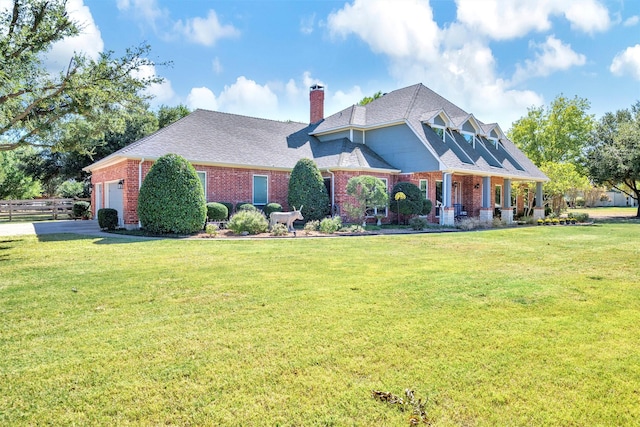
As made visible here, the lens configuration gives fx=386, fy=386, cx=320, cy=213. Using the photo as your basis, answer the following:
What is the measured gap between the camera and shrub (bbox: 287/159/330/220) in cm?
1805

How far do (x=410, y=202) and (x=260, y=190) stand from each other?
753 cm

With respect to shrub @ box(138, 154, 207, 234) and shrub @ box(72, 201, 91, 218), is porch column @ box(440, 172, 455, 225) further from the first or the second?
shrub @ box(72, 201, 91, 218)

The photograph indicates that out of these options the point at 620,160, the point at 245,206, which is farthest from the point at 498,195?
the point at 245,206

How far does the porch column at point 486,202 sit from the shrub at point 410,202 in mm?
4450

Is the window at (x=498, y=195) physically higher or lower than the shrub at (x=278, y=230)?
higher

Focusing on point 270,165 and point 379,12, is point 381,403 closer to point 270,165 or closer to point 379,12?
point 379,12

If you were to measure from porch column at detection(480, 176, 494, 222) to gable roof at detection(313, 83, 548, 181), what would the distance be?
2.53ft

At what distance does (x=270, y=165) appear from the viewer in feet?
63.4

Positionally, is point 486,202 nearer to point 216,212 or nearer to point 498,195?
point 498,195

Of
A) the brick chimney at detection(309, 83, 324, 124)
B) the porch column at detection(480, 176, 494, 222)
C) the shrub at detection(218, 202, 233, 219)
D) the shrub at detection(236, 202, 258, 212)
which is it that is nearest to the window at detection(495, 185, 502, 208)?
the porch column at detection(480, 176, 494, 222)

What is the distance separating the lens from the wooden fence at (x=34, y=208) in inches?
1068

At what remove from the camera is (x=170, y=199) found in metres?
13.8

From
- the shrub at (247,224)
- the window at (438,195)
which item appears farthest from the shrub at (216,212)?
the window at (438,195)

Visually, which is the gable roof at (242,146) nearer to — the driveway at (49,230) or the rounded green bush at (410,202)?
the rounded green bush at (410,202)
